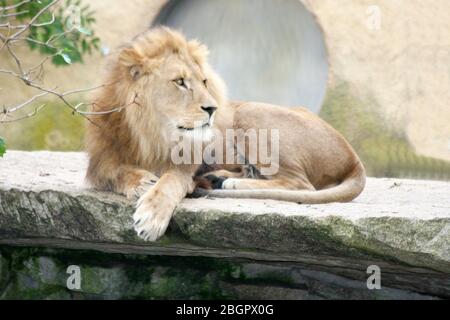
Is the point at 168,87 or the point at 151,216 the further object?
the point at 168,87

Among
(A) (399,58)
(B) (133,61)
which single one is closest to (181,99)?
(B) (133,61)

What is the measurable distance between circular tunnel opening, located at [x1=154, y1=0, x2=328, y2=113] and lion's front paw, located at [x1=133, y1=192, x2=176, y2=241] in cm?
499

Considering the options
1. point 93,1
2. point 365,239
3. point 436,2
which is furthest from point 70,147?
point 365,239

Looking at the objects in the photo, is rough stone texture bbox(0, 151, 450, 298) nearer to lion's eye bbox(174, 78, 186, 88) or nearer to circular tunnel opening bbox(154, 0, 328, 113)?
lion's eye bbox(174, 78, 186, 88)

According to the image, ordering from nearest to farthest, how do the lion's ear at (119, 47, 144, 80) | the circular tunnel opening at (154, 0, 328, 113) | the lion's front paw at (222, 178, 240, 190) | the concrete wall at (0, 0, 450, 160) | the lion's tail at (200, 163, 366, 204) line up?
the lion's ear at (119, 47, 144, 80), the lion's tail at (200, 163, 366, 204), the lion's front paw at (222, 178, 240, 190), the concrete wall at (0, 0, 450, 160), the circular tunnel opening at (154, 0, 328, 113)

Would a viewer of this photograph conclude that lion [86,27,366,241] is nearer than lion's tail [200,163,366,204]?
Yes

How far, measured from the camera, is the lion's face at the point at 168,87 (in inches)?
162

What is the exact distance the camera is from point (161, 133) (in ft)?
13.7

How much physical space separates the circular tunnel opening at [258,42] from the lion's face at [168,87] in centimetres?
460

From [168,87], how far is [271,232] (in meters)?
0.85

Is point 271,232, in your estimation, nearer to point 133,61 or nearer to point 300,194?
point 300,194

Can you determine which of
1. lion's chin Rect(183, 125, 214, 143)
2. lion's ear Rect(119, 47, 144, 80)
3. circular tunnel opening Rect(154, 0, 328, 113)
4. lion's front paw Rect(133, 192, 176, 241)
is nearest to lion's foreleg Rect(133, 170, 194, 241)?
lion's front paw Rect(133, 192, 176, 241)

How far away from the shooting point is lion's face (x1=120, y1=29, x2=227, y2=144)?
13.5ft

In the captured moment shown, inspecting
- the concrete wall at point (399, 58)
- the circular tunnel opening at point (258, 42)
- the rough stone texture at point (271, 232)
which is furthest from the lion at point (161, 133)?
the circular tunnel opening at point (258, 42)
